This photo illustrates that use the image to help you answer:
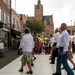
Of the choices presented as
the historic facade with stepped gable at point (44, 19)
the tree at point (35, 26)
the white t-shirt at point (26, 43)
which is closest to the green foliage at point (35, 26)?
the tree at point (35, 26)

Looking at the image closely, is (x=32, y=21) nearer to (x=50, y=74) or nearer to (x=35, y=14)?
(x=50, y=74)

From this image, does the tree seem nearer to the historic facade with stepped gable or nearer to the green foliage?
the green foliage

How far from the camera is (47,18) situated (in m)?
69.1

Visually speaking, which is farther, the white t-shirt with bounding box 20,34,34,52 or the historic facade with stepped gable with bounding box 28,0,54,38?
the historic facade with stepped gable with bounding box 28,0,54,38

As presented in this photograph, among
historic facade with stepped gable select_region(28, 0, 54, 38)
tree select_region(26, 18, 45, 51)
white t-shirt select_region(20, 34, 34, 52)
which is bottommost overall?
white t-shirt select_region(20, 34, 34, 52)

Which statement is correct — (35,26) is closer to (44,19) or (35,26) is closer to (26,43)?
(26,43)

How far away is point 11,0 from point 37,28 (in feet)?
33.0

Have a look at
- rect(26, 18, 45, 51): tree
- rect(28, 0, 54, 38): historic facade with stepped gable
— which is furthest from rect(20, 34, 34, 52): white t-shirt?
rect(28, 0, 54, 38): historic facade with stepped gable

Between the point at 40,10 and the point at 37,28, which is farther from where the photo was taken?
the point at 40,10

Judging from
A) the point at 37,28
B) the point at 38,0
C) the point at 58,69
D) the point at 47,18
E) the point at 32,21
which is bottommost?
the point at 58,69

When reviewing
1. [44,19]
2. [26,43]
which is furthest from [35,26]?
[44,19]

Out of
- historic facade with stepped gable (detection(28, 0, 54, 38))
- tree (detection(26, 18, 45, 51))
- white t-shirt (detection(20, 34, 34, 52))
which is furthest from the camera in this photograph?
historic facade with stepped gable (detection(28, 0, 54, 38))

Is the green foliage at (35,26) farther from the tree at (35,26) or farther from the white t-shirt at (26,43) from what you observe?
the white t-shirt at (26,43)

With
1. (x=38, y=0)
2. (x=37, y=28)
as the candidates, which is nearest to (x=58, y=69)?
(x=37, y=28)
